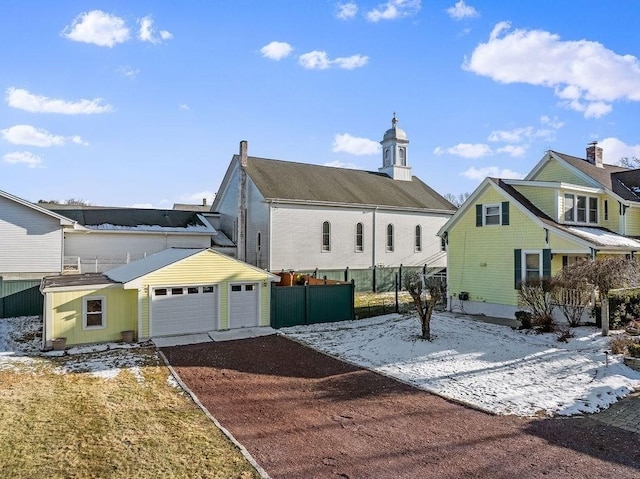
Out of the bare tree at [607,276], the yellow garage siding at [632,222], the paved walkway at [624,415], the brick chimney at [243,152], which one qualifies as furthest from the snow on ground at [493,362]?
the brick chimney at [243,152]

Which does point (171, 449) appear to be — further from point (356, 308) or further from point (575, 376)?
point (356, 308)

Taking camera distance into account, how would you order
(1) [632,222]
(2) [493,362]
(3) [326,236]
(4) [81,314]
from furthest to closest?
(3) [326,236] < (1) [632,222] < (4) [81,314] < (2) [493,362]

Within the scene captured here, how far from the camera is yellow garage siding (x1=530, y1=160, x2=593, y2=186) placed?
21734 millimetres

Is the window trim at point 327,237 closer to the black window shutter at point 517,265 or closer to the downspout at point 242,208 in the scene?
the downspout at point 242,208

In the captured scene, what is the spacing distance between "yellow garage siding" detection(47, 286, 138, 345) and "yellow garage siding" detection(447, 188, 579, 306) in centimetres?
1433

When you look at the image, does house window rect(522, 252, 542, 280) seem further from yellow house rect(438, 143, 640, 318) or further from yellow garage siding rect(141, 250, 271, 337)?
yellow garage siding rect(141, 250, 271, 337)

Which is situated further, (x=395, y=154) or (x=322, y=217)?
(x=395, y=154)

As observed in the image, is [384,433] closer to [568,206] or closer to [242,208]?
[568,206]

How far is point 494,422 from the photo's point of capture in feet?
28.1

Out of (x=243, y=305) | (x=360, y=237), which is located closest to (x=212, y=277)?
(x=243, y=305)

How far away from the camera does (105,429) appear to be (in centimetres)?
779

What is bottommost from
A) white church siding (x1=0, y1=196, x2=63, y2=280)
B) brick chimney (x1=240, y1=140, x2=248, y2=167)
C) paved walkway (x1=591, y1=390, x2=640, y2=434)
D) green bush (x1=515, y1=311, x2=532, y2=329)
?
paved walkway (x1=591, y1=390, x2=640, y2=434)

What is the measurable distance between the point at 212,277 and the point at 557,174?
1813cm

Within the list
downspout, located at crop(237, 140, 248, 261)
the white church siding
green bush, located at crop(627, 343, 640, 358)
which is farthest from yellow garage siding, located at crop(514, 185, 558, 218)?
the white church siding
